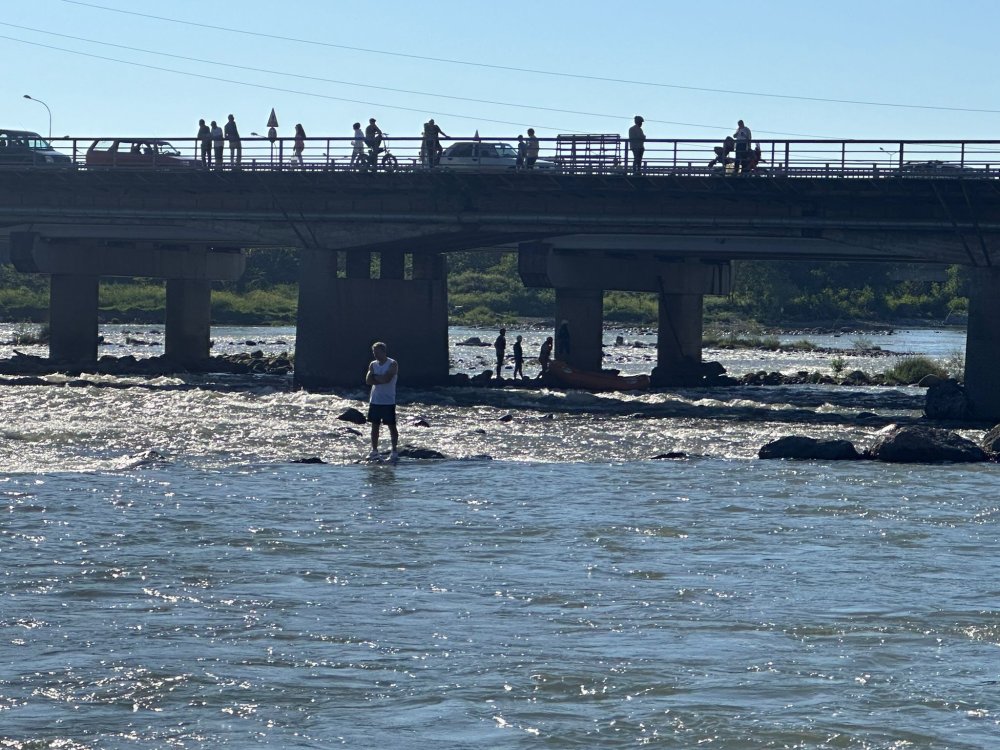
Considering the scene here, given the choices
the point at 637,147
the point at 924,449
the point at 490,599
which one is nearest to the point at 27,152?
the point at 637,147

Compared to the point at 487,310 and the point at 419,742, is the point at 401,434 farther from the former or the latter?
the point at 487,310

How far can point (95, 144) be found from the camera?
50500 millimetres

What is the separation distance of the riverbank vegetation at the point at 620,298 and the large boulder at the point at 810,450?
75.3 meters

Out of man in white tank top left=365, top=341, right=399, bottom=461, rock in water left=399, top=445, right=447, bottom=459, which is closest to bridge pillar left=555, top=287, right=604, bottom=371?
rock in water left=399, top=445, right=447, bottom=459

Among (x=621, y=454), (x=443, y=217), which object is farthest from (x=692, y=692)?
(x=443, y=217)

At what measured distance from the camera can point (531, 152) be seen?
44812 mm

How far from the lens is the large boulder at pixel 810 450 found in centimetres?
2723

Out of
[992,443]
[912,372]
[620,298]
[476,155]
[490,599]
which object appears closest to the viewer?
[490,599]

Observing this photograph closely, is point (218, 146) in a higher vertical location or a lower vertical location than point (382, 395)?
higher

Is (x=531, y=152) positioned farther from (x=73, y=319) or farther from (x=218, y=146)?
(x=73, y=319)

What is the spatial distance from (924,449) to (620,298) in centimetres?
8874

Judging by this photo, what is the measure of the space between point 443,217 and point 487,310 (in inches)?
2644

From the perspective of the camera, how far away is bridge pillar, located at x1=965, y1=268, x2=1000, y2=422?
3806 cm

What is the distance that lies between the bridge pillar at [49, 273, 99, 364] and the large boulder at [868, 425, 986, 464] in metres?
33.8
